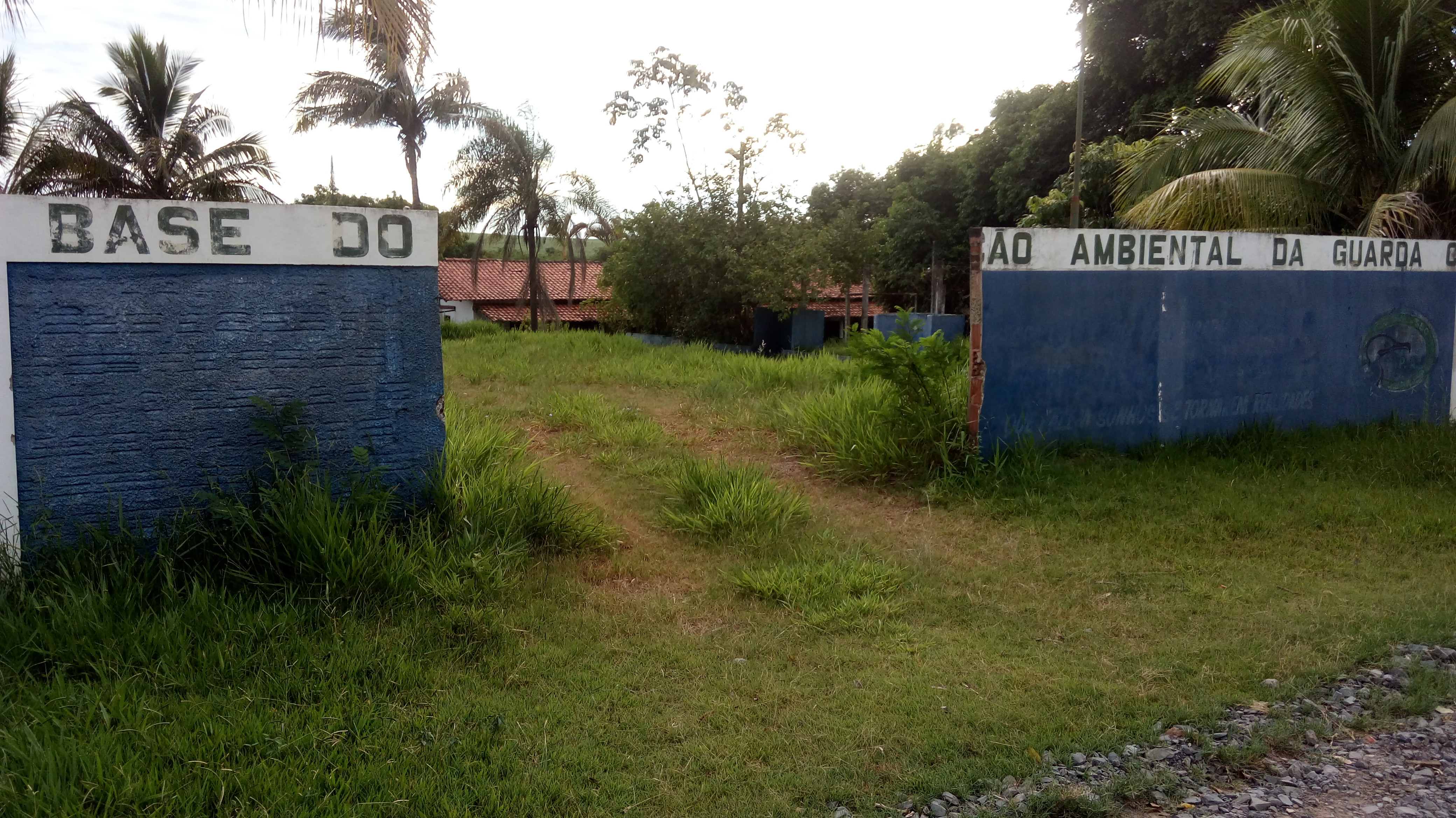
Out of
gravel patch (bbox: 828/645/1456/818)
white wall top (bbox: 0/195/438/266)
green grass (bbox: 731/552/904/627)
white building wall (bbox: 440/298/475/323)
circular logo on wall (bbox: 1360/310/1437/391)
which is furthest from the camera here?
white building wall (bbox: 440/298/475/323)

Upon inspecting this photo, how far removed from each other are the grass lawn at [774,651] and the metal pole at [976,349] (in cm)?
49

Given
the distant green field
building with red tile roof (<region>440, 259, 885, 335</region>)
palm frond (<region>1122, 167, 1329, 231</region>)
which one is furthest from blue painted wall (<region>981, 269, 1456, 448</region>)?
building with red tile roof (<region>440, 259, 885, 335</region>)

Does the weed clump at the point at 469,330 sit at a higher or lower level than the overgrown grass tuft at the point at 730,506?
higher

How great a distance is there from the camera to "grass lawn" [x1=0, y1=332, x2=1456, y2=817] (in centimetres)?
312

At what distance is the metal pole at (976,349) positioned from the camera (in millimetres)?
6777

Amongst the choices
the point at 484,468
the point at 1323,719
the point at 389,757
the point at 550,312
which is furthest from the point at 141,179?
the point at 1323,719

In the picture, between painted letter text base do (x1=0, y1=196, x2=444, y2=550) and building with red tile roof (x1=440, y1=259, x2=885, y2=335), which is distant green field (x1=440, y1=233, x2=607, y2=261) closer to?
building with red tile roof (x1=440, y1=259, x2=885, y2=335)

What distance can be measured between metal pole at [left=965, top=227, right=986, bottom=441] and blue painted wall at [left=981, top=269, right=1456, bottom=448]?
0.07m

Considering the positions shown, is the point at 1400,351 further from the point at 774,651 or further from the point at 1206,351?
the point at 774,651

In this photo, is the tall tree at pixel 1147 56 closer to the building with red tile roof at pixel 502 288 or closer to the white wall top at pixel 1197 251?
→ the white wall top at pixel 1197 251

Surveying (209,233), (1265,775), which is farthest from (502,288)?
(1265,775)

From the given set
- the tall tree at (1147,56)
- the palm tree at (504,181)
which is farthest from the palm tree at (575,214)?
the tall tree at (1147,56)

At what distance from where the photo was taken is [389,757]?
10.5 ft

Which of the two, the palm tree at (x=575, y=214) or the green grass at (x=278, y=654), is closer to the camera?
the green grass at (x=278, y=654)
